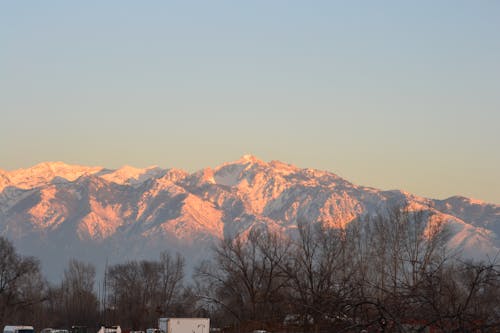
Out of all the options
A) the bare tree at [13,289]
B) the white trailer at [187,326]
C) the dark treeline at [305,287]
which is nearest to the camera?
the dark treeline at [305,287]

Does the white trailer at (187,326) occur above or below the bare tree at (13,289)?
below

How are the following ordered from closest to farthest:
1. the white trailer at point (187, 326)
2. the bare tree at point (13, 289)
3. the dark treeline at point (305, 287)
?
the dark treeline at point (305, 287) < the white trailer at point (187, 326) < the bare tree at point (13, 289)

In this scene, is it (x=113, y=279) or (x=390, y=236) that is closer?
(x=390, y=236)

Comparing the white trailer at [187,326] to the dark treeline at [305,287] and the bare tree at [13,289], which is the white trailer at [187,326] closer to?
the dark treeline at [305,287]

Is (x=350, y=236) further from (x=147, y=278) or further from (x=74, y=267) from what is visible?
(x=74, y=267)

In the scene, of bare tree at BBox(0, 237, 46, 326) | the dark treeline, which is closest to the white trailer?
the dark treeline

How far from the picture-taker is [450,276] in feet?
37.3

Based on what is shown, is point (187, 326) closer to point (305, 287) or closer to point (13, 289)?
point (305, 287)

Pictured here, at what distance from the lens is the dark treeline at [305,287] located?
8.77m

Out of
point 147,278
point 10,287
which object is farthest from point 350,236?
point 147,278

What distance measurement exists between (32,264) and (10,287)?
10087 millimetres

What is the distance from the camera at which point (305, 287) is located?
9578 millimetres

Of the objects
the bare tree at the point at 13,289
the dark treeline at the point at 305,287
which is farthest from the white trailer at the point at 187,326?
the bare tree at the point at 13,289

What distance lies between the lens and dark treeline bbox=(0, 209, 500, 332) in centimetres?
877
